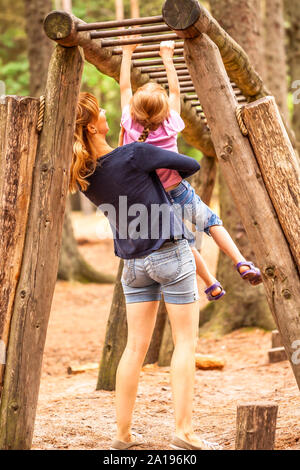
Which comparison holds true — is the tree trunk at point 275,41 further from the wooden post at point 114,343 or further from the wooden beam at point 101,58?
the wooden post at point 114,343

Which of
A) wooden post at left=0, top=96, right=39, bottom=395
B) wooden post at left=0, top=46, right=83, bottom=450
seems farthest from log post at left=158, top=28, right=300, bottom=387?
wooden post at left=0, top=96, right=39, bottom=395

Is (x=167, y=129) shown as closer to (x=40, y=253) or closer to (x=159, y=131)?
(x=159, y=131)

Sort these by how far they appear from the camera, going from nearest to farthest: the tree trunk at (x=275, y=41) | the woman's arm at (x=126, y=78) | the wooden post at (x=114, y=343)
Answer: the woman's arm at (x=126, y=78), the wooden post at (x=114, y=343), the tree trunk at (x=275, y=41)

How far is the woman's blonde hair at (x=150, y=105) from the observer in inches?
136

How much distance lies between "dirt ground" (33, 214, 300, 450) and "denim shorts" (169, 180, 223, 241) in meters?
1.30

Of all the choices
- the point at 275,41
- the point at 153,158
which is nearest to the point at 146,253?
the point at 153,158

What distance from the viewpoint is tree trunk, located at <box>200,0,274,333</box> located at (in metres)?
8.04

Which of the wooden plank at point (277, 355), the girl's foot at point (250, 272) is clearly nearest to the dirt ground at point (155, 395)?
the wooden plank at point (277, 355)

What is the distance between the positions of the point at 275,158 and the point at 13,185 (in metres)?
1.44

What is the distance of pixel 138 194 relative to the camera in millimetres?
3477

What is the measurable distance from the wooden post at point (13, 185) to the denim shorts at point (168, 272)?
0.66 m

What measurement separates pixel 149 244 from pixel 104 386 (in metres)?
2.61

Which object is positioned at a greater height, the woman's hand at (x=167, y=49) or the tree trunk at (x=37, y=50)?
the tree trunk at (x=37, y=50)
